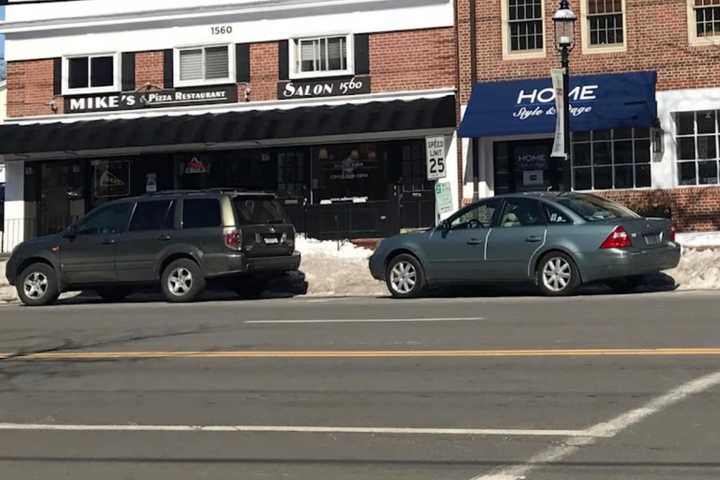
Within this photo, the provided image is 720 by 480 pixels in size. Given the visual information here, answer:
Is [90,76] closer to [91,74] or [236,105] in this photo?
[91,74]

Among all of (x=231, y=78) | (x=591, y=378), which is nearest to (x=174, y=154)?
(x=231, y=78)

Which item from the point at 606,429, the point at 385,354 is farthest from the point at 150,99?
the point at 606,429

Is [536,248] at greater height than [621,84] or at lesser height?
lesser

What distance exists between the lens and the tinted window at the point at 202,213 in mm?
15547

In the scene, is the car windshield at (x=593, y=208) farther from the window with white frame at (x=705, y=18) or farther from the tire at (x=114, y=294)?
the tire at (x=114, y=294)

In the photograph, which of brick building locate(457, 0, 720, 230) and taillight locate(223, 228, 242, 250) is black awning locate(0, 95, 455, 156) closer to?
brick building locate(457, 0, 720, 230)

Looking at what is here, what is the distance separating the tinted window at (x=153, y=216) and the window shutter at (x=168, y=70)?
8.40 meters

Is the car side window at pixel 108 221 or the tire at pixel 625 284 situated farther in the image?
the car side window at pixel 108 221

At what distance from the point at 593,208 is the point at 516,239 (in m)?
1.30

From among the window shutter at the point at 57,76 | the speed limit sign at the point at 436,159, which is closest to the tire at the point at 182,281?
the speed limit sign at the point at 436,159

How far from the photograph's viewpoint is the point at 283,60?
2302cm

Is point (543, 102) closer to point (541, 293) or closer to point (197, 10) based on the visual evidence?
point (541, 293)

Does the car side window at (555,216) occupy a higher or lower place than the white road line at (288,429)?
higher

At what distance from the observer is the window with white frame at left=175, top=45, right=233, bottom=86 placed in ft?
76.9
